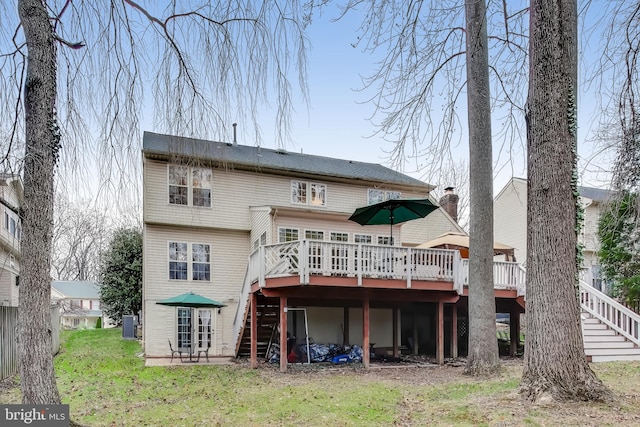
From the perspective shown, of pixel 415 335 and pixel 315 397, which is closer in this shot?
pixel 315 397

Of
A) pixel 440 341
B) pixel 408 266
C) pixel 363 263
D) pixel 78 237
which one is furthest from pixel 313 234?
pixel 78 237

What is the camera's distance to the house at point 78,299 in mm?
46903

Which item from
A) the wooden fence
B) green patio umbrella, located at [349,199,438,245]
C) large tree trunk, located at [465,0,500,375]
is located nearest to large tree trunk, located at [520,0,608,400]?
large tree trunk, located at [465,0,500,375]

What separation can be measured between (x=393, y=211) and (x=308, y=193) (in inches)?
176

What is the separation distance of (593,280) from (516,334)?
345 inches

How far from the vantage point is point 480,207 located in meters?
10.2

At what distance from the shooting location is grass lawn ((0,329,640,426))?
17.0ft

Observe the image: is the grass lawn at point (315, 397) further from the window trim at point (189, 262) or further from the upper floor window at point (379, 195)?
the upper floor window at point (379, 195)

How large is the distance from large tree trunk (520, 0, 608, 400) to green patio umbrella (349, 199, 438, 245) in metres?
6.41

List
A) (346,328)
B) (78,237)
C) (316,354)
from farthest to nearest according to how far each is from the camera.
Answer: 1. (78,237)
2. (346,328)
3. (316,354)

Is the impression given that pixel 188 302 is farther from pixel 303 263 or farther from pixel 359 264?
pixel 359 264

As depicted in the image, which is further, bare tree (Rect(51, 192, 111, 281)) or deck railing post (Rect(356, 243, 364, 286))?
deck railing post (Rect(356, 243, 364, 286))

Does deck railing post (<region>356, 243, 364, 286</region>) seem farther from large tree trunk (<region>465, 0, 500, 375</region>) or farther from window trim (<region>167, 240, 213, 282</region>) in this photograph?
window trim (<region>167, 240, 213, 282</region>)

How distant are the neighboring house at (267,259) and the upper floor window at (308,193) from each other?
37 millimetres
